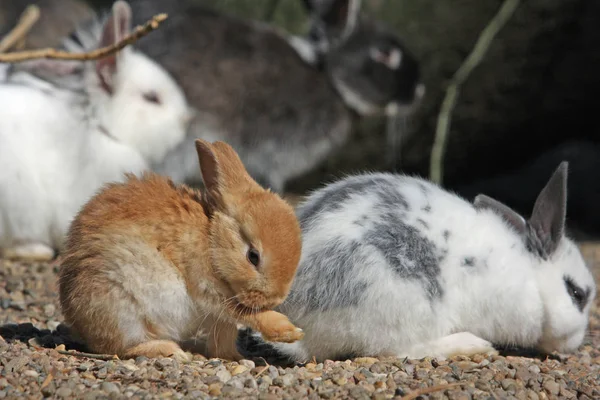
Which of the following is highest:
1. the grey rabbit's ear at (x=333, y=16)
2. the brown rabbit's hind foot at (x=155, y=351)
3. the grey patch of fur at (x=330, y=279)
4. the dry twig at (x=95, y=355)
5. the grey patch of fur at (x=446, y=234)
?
the grey rabbit's ear at (x=333, y=16)

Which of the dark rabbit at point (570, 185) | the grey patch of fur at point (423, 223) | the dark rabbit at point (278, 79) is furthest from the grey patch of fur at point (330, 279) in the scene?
the dark rabbit at point (570, 185)

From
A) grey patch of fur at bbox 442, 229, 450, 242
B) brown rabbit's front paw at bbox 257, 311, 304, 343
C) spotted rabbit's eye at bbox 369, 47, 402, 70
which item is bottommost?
brown rabbit's front paw at bbox 257, 311, 304, 343

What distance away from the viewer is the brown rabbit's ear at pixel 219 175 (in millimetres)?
3715

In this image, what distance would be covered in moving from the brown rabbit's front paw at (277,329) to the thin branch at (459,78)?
527 cm

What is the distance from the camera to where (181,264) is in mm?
3678

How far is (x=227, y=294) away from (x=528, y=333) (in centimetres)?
166

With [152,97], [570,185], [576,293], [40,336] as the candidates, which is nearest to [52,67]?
[152,97]

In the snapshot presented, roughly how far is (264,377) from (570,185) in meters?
6.73

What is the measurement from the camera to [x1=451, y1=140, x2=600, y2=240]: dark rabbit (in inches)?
358

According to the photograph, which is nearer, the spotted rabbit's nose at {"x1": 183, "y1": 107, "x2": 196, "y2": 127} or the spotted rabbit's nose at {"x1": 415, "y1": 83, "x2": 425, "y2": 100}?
the spotted rabbit's nose at {"x1": 183, "y1": 107, "x2": 196, "y2": 127}

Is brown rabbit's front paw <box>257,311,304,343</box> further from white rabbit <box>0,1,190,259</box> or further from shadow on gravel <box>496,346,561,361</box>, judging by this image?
white rabbit <box>0,1,190,259</box>

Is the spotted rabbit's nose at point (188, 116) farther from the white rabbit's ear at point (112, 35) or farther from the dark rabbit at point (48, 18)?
the dark rabbit at point (48, 18)

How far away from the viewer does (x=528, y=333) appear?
171 inches

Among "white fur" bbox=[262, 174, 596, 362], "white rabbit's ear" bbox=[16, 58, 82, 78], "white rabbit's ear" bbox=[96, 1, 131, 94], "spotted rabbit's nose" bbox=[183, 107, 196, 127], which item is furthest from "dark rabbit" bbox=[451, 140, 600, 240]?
"white fur" bbox=[262, 174, 596, 362]
